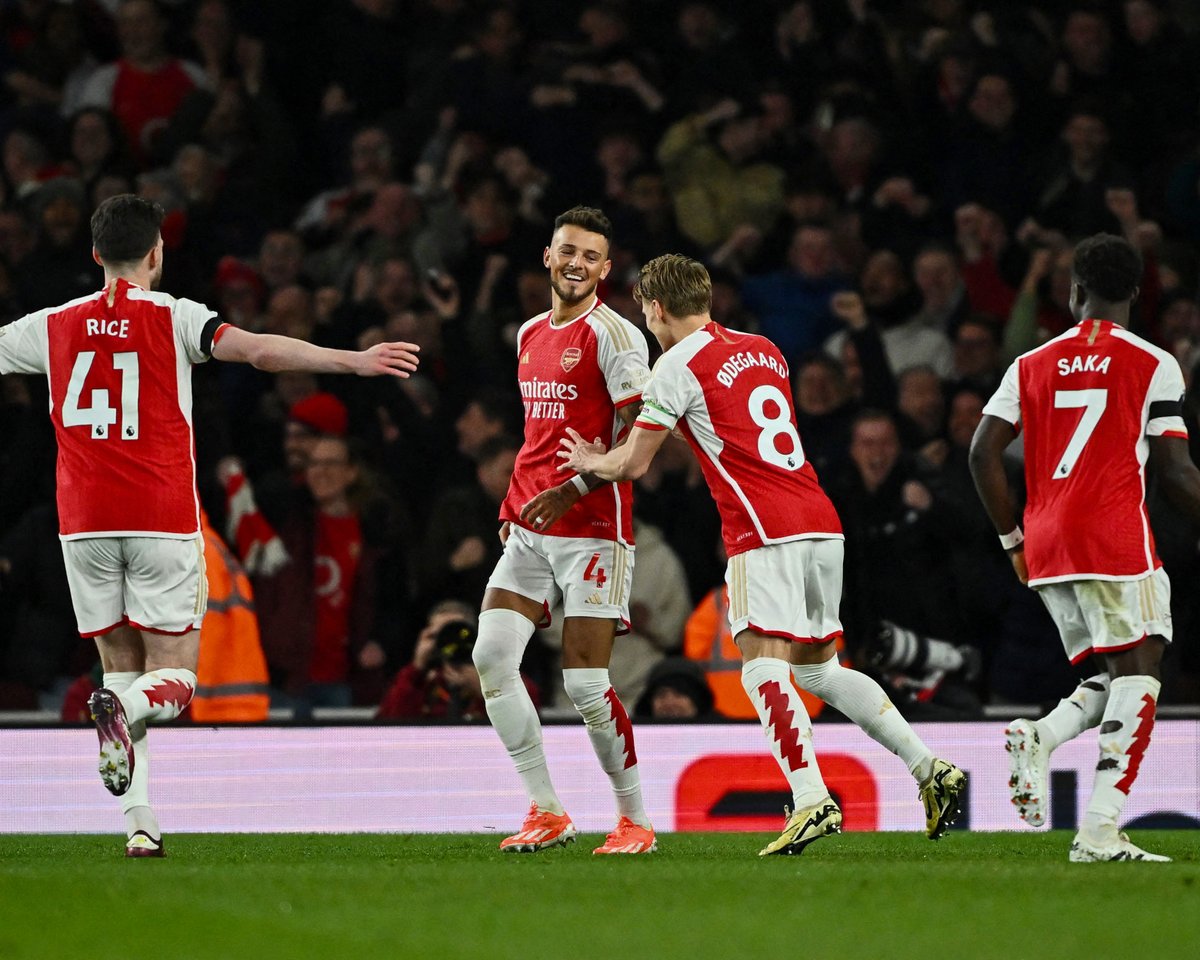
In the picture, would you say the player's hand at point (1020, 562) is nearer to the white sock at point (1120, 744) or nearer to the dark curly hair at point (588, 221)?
the white sock at point (1120, 744)

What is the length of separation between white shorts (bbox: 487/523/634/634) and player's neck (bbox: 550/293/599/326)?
75cm

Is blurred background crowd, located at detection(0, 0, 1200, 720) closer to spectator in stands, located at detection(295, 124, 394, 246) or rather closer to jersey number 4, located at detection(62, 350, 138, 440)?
spectator in stands, located at detection(295, 124, 394, 246)

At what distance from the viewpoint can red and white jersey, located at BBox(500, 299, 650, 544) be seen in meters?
6.54

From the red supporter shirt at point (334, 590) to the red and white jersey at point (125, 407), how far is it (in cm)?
391

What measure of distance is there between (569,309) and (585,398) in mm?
351

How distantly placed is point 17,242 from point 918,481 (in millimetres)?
6021

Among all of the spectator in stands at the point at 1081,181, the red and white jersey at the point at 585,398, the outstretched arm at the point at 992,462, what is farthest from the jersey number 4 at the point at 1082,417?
the spectator in stands at the point at 1081,181

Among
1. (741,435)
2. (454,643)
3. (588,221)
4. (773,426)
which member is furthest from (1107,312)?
(454,643)

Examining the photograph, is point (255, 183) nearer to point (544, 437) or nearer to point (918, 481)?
point (918, 481)

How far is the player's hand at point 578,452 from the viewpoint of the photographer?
634cm

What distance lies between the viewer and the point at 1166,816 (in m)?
8.23

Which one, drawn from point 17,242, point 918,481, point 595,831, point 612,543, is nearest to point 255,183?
point 17,242

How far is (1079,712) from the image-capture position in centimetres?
638

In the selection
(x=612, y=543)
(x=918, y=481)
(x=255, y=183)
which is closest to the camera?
(x=612, y=543)
